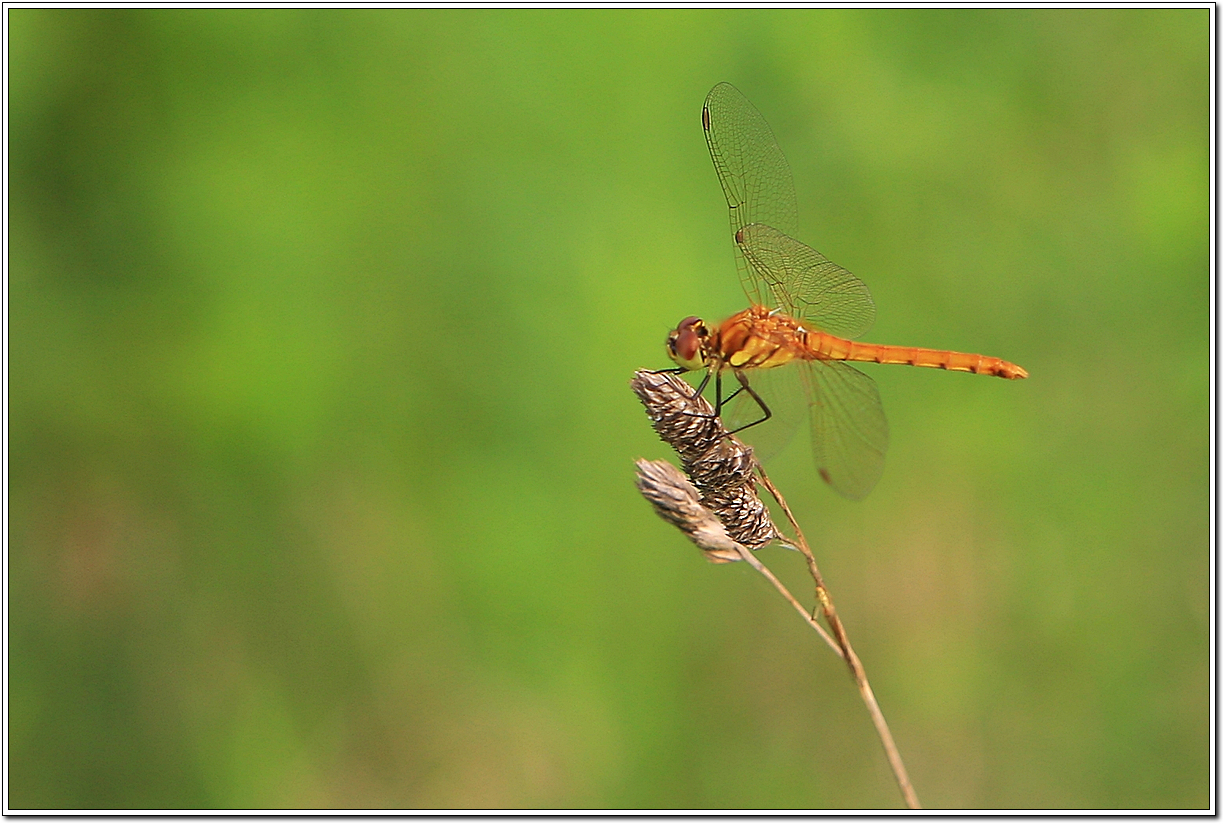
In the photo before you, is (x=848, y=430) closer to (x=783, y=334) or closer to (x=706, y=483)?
(x=783, y=334)

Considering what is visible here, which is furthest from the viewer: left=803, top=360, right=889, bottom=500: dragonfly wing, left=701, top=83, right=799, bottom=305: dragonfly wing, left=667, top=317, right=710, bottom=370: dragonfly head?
left=701, top=83, right=799, bottom=305: dragonfly wing

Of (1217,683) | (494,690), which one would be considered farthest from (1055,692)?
(494,690)

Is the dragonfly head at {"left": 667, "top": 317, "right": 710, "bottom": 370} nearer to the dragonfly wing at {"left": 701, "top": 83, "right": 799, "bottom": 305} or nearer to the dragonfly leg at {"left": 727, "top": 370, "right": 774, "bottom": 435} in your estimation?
→ the dragonfly leg at {"left": 727, "top": 370, "right": 774, "bottom": 435}

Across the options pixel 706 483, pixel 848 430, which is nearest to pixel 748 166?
pixel 848 430

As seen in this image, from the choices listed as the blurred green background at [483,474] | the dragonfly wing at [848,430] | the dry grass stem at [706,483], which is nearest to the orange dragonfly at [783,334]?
the dragonfly wing at [848,430]

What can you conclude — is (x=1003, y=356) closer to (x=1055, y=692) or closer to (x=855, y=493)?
(x=1055, y=692)

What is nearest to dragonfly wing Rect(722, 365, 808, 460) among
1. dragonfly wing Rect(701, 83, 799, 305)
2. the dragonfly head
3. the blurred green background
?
the dragonfly head

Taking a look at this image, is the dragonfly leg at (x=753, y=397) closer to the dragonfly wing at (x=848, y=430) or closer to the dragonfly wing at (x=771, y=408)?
the dragonfly wing at (x=771, y=408)
